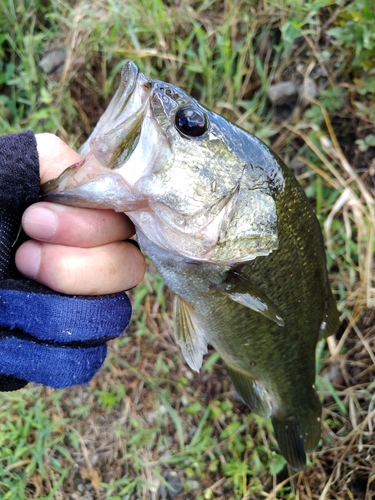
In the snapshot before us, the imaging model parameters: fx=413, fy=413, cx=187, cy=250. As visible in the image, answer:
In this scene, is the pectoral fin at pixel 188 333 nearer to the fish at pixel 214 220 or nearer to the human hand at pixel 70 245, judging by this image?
the fish at pixel 214 220

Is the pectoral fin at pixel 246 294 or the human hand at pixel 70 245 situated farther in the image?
the pectoral fin at pixel 246 294

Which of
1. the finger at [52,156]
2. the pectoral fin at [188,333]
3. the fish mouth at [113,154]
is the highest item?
the fish mouth at [113,154]

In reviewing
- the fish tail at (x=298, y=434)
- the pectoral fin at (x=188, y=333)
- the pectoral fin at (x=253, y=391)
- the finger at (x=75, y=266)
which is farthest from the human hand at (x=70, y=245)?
the fish tail at (x=298, y=434)

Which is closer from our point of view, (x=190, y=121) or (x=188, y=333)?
(x=190, y=121)

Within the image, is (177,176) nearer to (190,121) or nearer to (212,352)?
(190,121)

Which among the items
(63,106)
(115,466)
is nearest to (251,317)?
(115,466)

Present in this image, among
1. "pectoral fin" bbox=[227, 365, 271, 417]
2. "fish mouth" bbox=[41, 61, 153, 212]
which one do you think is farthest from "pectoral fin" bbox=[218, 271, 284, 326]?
"pectoral fin" bbox=[227, 365, 271, 417]

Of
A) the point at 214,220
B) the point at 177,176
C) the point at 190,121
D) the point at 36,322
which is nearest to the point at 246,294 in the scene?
the point at 214,220
